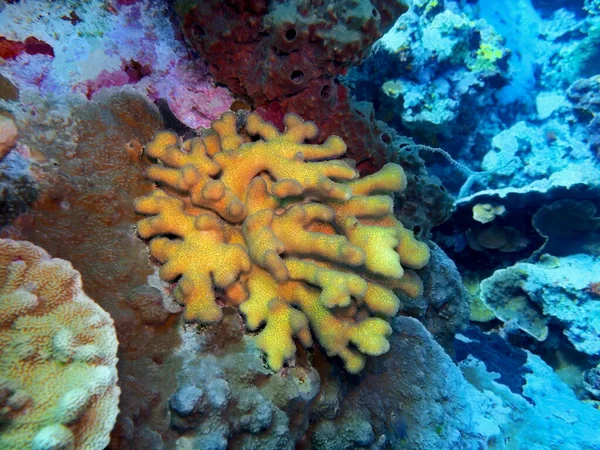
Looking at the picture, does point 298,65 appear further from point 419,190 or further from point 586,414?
point 586,414

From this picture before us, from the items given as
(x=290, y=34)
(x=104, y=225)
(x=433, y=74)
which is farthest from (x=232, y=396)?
(x=433, y=74)

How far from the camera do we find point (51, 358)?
1.27 meters

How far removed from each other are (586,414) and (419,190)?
270cm

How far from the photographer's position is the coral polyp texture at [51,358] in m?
1.13

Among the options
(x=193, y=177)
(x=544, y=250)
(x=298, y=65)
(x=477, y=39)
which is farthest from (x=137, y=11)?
(x=477, y=39)

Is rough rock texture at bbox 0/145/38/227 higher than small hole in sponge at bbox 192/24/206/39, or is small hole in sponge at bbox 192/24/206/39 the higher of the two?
small hole in sponge at bbox 192/24/206/39

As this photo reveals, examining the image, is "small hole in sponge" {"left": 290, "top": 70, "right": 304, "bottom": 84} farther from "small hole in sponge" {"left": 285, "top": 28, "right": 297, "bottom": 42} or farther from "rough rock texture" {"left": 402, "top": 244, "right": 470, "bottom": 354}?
"rough rock texture" {"left": 402, "top": 244, "right": 470, "bottom": 354}

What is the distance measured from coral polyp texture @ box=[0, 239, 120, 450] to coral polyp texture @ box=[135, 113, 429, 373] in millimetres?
390

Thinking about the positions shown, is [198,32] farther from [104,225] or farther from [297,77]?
[104,225]

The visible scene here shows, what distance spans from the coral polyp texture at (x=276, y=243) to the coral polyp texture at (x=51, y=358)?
1.28 feet

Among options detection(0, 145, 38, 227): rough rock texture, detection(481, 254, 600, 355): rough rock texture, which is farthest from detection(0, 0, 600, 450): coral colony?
detection(481, 254, 600, 355): rough rock texture

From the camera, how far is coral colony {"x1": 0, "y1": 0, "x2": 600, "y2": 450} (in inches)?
54.5

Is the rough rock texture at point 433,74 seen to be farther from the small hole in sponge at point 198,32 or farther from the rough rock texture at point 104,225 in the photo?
the rough rock texture at point 104,225

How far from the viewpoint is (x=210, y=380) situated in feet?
5.17
